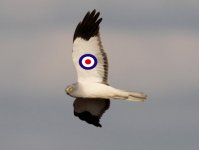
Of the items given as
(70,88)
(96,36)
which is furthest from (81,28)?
(70,88)

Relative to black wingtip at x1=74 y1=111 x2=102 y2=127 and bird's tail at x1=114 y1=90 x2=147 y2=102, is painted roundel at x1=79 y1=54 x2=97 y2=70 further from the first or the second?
black wingtip at x1=74 y1=111 x2=102 y2=127

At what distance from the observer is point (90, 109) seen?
2845 cm

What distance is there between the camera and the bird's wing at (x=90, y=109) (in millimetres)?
28050

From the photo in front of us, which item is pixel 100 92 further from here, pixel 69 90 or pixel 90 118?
pixel 90 118

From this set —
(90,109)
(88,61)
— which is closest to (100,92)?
(88,61)

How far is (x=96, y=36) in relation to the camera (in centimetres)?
2738

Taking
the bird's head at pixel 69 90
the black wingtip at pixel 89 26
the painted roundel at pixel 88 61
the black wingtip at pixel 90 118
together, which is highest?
the black wingtip at pixel 89 26

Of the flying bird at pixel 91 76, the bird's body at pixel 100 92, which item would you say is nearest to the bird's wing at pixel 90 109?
the flying bird at pixel 91 76

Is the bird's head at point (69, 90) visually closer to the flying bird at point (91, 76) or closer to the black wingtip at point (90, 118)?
the flying bird at point (91, 76)

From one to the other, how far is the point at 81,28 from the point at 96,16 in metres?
0.80

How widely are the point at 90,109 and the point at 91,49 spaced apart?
2.19 m

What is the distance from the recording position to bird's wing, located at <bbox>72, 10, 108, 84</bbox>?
88.4 ft

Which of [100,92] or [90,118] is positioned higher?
[100,92]

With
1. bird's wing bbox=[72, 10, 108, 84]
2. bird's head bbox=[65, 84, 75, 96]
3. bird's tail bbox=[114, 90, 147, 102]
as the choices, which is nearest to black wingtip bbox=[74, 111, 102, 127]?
bird's wing bbox=[72, 10, 108, 84]
